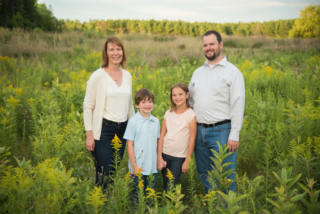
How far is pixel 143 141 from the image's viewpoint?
7.84 ft

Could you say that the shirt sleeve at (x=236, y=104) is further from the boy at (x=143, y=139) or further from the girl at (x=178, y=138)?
the boy at (x=143, y=139)

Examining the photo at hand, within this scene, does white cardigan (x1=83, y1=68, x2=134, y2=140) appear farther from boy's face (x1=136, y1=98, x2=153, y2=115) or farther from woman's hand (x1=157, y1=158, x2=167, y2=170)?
woman's hand (x1=157, y1=158, x2=167, y2=170)

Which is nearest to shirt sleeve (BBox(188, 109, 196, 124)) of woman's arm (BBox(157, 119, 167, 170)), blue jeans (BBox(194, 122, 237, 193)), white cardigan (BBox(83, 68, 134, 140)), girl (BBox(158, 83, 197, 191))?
girl (BBox(158, 83, 197, 191))

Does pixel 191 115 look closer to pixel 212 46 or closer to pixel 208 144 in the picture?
pixel 208 144

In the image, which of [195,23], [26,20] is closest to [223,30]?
[195,23]

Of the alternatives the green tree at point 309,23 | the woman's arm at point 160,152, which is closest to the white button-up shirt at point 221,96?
the woman's arm at point 160,152

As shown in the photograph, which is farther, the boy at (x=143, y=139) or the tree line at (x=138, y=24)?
the tree line at (x=138, y=24)

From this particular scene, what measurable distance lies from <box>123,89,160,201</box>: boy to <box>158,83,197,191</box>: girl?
12 cm

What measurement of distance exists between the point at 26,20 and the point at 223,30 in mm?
38098

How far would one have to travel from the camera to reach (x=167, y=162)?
2.50m

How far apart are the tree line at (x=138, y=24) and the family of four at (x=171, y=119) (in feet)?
61.1

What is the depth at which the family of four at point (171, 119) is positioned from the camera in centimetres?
235

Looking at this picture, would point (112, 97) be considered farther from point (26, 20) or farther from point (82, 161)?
point (26, 20)

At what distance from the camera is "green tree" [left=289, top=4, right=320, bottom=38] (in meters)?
32.3
